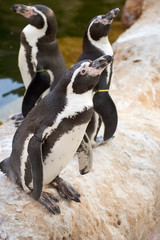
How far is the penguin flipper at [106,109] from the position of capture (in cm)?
253

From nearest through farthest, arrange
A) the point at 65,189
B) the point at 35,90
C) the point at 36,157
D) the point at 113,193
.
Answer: the point at 36,157 < the point at 65,189 < the point at 113,193 < the point at 35,90

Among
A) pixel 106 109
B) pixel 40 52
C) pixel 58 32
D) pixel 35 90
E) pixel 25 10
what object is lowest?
pixel 58 32

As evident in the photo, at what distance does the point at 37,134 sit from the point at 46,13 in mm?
1331

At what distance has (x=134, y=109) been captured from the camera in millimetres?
3713

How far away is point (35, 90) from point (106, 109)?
55cm

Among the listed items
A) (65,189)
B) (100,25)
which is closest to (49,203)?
(65,189)

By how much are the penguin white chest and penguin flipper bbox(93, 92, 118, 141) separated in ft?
2.46

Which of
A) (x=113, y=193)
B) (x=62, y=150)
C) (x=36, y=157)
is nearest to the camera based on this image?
(x=36, y=157)

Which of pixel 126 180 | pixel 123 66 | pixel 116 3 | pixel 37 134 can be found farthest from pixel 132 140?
pixel 116 3

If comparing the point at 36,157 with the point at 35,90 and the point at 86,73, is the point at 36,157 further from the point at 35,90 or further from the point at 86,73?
the point at 35,90

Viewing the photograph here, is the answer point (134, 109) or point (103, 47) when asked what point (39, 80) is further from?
point (134, 109)

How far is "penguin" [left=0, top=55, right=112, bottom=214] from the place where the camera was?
5.56 feet

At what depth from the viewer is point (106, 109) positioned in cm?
254

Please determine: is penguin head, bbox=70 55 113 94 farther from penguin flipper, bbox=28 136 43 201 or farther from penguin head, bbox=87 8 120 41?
penguin head, bbox=87 8 120 41
